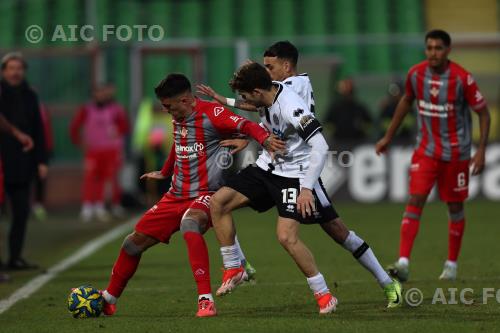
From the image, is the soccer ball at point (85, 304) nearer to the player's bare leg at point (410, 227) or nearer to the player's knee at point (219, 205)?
the player's knee at point (219, 205)

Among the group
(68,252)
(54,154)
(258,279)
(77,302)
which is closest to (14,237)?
(68,252)

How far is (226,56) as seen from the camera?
21844mm

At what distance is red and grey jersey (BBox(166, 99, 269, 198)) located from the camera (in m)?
8.29

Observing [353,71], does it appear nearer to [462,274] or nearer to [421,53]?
[421,53]

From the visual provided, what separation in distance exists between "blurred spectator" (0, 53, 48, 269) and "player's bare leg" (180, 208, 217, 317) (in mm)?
4314

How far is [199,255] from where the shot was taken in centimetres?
796

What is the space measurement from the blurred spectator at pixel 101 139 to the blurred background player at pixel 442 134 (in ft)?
31.5

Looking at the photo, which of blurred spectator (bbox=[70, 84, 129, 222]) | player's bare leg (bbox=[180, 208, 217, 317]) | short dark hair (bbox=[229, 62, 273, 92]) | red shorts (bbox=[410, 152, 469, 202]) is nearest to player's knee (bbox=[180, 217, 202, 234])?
player's bare leg (bbox=[180, 208, 217, 317])

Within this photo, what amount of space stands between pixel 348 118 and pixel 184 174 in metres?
11.8

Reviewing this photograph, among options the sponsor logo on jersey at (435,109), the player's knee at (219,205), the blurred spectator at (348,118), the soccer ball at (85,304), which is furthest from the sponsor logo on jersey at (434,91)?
the blurred spectator at (348,118)

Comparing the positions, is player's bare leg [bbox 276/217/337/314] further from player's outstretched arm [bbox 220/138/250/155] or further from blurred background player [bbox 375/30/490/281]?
blurred background player [bbox 375/30/490/281]

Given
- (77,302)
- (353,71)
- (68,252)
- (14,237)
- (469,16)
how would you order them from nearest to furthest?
(77,302), (14,237), (68,252), (353,71), (469,16)

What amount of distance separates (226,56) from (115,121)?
3220 mm

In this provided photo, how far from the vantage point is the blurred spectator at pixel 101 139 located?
19.3m
